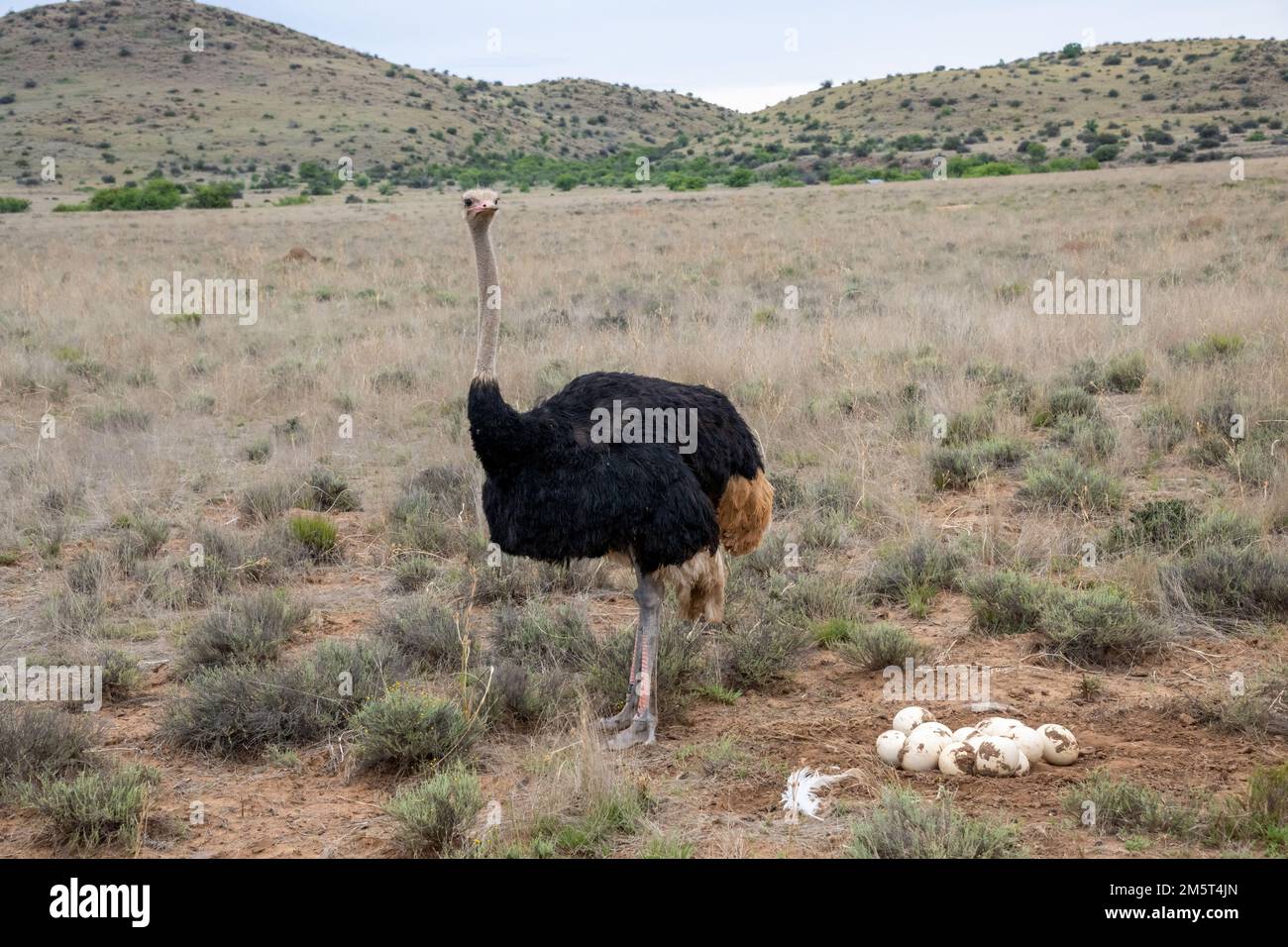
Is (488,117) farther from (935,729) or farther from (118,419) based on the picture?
(935,729)

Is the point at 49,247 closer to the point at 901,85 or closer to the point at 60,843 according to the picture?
the point at 60,843

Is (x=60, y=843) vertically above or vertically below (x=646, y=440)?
below

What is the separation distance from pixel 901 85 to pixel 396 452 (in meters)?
77.5

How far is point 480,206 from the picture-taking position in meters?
4.48

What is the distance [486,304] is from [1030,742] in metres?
2.74

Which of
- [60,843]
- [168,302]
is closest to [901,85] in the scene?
[168,302]

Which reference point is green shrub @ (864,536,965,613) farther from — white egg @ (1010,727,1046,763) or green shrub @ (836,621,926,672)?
white egg @ (1010,727,1046,763)

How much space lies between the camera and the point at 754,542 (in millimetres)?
5141

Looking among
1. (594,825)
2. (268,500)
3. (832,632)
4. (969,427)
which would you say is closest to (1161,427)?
(969,427)

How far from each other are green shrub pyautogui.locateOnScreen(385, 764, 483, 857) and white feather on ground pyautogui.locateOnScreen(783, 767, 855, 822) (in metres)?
1.09

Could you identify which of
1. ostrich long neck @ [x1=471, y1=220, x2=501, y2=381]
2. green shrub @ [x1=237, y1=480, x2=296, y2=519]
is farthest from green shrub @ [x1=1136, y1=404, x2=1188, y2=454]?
green shrub @ [x1=237, y1=480, x2=296, y2=519]

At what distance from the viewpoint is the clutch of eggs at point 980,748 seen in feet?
13.3

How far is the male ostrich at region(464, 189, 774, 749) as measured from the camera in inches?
172

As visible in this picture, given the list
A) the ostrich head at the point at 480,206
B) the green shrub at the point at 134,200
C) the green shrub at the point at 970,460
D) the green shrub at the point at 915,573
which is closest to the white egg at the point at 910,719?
the green shrub at the point at 915,573
